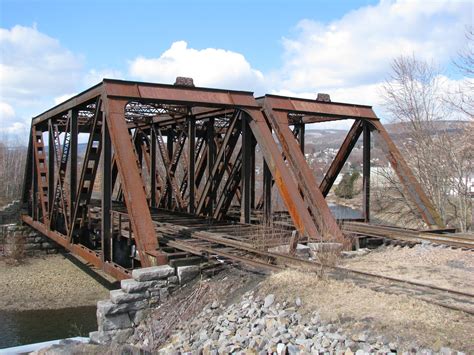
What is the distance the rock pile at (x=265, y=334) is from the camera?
209 inches

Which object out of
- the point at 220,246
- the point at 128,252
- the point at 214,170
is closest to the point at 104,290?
the point at 128,252

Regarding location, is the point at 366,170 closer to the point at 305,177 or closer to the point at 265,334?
the point at 305,177

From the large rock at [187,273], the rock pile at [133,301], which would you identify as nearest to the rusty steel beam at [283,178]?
the large rock at [187,273]

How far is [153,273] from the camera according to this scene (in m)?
8.63

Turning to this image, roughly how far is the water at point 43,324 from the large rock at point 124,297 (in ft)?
20.5

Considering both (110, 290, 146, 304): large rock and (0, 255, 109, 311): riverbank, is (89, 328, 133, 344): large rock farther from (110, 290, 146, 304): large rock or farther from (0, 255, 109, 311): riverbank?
(0, 255, 109, 311): riverbank

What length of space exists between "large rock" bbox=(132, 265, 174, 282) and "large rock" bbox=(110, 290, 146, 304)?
284 mm

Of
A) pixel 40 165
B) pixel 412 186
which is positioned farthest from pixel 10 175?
pixel 412 186

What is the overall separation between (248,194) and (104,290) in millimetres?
8969

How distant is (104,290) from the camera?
1922 centimetres

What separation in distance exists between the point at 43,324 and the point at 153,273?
29.8 feet

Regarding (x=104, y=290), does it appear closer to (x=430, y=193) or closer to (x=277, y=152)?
(x=277, y=152)

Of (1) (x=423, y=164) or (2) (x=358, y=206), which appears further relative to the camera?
(2) (x=358, y=206)

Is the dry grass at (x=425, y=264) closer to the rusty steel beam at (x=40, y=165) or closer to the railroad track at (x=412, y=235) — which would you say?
the railroad track at (x=412, y=235)
